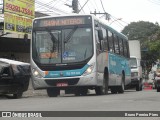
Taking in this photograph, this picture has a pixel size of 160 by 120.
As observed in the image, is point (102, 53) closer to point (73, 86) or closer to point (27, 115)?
point (73, 86)

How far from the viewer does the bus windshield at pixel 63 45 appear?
18.8 m

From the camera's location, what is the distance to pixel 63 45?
62.5 ft

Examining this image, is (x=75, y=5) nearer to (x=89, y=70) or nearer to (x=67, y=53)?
(x=67, y=53)

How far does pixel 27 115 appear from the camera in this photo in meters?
10.1

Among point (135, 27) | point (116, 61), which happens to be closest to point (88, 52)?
point (116, 61)

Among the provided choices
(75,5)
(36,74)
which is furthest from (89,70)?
(75,5)

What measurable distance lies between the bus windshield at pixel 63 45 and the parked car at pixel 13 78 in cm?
121

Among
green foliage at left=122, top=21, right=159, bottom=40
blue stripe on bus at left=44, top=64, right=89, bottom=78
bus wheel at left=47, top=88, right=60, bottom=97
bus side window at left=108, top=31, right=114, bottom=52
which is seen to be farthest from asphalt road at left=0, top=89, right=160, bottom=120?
green foliage at left=122, top=21, right=159, bottom=40

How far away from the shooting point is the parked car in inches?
757

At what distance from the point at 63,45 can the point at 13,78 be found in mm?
2679

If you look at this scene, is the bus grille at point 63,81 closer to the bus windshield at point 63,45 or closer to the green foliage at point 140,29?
the bus windshield at point 63,45

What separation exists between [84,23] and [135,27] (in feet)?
243

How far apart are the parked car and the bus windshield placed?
1.21 metres

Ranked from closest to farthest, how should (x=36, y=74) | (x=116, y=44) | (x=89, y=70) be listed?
(x=89, y=70) → (x=36, y=74) → (x=116, y=44)
